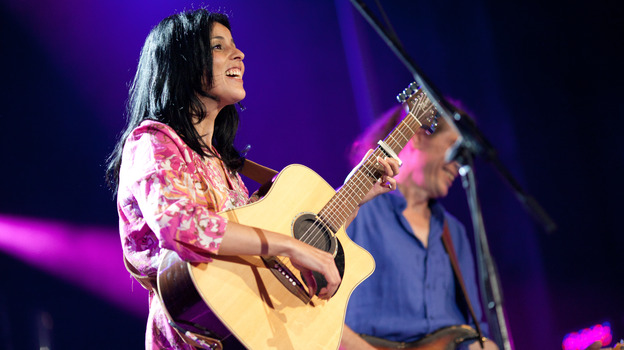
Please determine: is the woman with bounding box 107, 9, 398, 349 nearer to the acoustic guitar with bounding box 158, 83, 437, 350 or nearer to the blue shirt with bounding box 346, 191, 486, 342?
the acoustic guitar with bounding box 158, 83, 437, 350

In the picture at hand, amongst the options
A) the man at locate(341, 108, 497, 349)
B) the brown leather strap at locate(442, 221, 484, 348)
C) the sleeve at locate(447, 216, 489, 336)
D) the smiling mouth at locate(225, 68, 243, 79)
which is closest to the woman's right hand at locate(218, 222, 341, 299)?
the smiling mouth at locate(225, 68, 243, 79)

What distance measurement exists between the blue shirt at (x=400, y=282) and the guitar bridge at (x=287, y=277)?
4.06 ft

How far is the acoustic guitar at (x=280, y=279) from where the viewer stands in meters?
1.88

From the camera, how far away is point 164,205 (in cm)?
189

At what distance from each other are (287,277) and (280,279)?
3 cm

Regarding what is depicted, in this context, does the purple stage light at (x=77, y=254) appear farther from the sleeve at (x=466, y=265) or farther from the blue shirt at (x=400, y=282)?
the sleeve at (x=466, y=265)

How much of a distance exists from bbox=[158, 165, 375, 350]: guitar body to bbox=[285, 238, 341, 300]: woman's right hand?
0.05 meters

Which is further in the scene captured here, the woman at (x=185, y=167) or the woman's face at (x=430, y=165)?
the woman's face at (x=430, y=165)

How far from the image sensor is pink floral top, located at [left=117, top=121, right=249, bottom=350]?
186 centimetres

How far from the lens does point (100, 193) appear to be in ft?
15.0

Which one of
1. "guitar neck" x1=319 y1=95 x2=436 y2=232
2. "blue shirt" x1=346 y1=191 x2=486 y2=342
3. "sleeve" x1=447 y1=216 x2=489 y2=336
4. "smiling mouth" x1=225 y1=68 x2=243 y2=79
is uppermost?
"smiling mouth" x1=225 y1=68 x2=243 y2=79

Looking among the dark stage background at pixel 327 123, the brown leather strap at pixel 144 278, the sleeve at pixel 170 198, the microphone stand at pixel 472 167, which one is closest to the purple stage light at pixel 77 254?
the dark stage background at pixel 327 123

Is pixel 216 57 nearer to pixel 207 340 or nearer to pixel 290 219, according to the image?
pixel 290 219

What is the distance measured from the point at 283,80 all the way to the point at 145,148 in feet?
9.40
